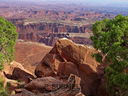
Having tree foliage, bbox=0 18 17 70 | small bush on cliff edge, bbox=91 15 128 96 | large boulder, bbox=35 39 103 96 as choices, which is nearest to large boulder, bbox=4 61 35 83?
tree foliage, bbox=0 18 17 70

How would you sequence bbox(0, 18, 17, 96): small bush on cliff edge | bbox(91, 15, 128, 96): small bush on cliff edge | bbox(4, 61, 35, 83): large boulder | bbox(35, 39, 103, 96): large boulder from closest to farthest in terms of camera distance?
bbox(91, 15, 128, 96): small bush on cliff edge
bbox(35, 39, 103, 96): large boulder
bbox(0, 18, 17, 96): small bush on cliff edge
bbox(4, 61, 35, 83): large boulder

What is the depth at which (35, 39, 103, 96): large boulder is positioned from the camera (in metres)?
27.9

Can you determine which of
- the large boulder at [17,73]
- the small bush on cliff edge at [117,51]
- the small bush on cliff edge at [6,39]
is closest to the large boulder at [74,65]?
the large boulder at [17,73]

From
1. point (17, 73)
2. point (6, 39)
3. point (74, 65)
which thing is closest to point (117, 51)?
point (74, 65)

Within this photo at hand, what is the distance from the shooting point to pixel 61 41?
2917cm

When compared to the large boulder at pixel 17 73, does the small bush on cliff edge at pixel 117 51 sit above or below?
above

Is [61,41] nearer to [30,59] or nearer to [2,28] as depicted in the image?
[2,28]

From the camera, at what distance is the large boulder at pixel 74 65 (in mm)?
27891

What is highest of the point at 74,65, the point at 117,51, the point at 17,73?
the point at 117,51

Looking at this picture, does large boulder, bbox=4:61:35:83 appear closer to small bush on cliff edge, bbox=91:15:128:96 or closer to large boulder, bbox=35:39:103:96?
large boulder, bbox=35:39:103:96

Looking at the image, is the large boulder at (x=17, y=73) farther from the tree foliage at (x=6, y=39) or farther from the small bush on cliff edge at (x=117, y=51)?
the small bush on cliff edge at (x=117, y=51)

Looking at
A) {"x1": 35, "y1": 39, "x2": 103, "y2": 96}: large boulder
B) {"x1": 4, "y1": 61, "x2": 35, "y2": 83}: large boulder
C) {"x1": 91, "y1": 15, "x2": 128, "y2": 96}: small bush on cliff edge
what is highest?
{"x1": 91, "y1": 15, "x2": 128, "y2": 96}: small bush on cliff edge

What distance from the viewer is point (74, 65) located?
92.4 feet

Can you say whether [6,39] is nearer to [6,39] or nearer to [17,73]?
[6,39]
